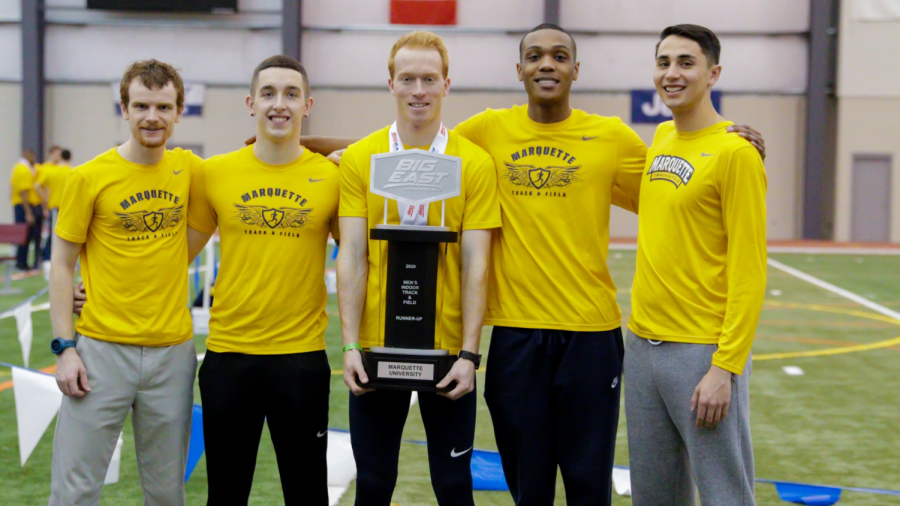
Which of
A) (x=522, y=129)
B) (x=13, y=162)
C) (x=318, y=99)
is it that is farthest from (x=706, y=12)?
(x=522, y=129)

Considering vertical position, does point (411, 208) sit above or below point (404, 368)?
above

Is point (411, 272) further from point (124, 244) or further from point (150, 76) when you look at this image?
point (150, 76)

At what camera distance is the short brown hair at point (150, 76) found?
3.26 m

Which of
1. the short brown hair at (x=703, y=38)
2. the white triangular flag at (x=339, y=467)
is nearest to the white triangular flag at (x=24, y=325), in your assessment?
the white triangular flag at (x=339, y=467)

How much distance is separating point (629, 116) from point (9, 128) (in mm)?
15572

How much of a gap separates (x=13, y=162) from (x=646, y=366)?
913 inches

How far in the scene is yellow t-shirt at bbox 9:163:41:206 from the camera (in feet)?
48.3

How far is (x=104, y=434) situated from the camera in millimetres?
3242

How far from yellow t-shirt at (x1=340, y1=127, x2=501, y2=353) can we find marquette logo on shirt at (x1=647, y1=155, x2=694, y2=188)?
562 millimetres

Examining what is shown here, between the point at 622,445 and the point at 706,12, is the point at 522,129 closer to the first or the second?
the point at 622,445

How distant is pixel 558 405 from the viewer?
331 cm

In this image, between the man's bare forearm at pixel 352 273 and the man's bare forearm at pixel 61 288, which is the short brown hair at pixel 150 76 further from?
the man's bare forearm at pixel 352 273

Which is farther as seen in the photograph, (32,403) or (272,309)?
(32,403)

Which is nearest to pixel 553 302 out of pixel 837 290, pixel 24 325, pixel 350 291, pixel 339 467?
pixel 350 291
